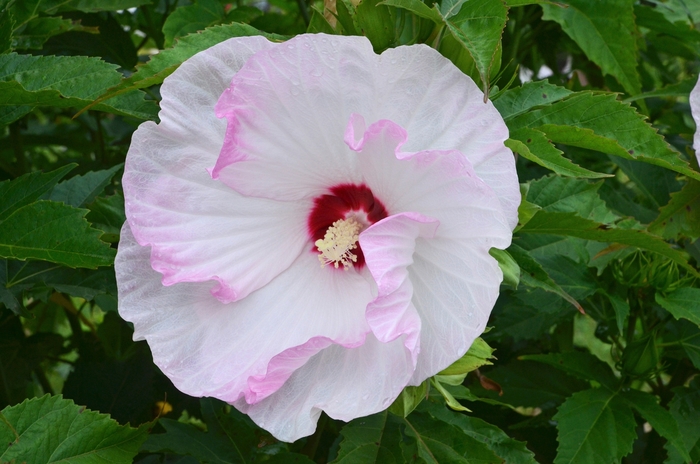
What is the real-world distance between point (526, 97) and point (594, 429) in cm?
65

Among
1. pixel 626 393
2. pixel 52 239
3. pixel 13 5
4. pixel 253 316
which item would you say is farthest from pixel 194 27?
pixel 626 393

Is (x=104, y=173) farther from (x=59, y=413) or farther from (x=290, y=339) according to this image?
(x=290, y=339)

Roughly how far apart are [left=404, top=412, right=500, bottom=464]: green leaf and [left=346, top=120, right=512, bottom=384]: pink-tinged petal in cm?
31

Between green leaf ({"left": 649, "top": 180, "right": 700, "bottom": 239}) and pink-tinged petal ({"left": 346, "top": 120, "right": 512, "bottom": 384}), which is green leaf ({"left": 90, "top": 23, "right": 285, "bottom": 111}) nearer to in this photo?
pink-tinged petal ({"left": 346, "top": 120, "right": 512, "bottom": 384})

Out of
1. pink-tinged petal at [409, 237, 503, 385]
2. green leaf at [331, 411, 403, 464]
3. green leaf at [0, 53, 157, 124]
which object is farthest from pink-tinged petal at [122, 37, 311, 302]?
green leaf at [331, 411, 403, 464]

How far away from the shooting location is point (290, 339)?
92 centimetres

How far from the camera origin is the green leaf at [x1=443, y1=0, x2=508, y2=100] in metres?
0.82

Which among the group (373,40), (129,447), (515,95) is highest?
(373,40)

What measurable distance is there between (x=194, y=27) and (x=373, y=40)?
2.08 feet

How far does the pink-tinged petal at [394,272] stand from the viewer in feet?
2.62

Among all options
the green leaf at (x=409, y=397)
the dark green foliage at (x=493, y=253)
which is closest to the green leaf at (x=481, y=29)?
the dark green foliage at (x=493, y=253)

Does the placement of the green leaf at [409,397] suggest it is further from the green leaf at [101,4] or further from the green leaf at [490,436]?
the green leaf at [101,4]

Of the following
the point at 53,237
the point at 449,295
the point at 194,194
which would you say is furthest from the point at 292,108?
the point at 53,237

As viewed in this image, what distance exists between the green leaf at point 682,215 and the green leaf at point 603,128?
0.31m
